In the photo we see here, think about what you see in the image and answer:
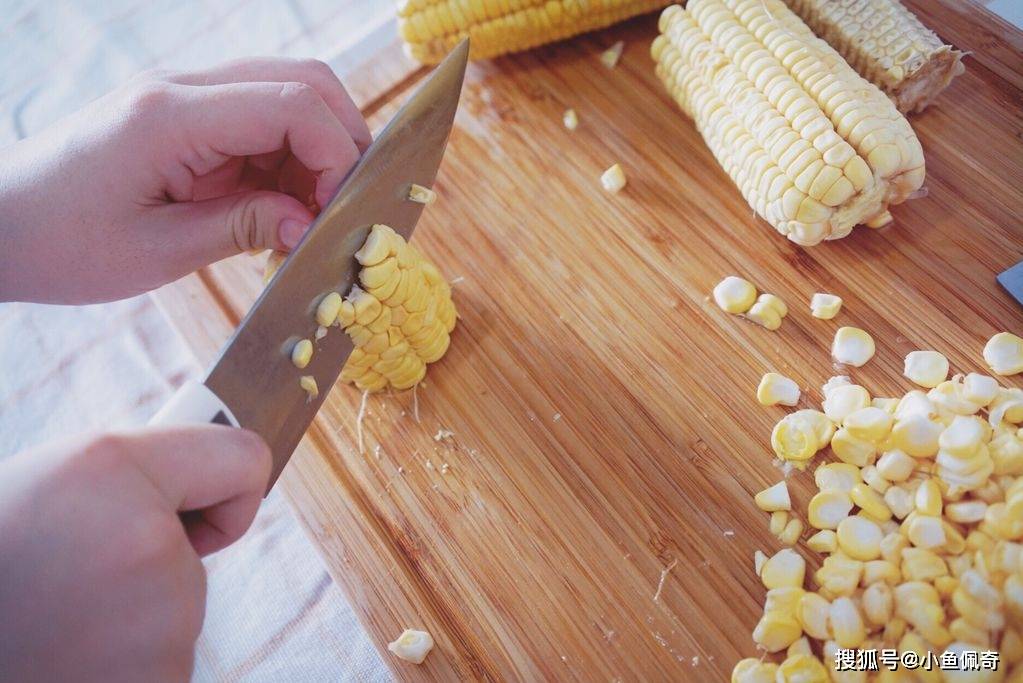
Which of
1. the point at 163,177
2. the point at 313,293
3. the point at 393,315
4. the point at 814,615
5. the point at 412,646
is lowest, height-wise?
the point at 814,615

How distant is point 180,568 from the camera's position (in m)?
0.78

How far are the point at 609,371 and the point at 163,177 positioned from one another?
2.24 ft

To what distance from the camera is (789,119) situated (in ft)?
3.88

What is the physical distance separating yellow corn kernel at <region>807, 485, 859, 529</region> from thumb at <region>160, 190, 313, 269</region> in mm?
785

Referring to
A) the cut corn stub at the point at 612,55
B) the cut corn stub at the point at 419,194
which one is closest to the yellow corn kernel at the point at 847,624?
the cut corn stub at the point at 419,194

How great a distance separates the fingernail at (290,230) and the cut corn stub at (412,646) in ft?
1.80

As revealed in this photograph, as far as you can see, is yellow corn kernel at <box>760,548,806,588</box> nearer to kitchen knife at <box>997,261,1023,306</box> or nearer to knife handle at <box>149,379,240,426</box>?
kitchen knife at <box>997,261,1023,306</box>

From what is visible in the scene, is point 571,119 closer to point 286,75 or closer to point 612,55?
point 612,55

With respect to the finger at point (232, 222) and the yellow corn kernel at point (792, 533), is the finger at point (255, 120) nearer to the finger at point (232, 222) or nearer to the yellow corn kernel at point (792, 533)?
the finger at point (232, 222)

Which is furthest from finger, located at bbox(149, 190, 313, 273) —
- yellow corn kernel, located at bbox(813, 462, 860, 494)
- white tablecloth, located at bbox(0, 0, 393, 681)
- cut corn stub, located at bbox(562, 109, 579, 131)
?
yellow corn kernel, located at bbox(813, 462, 860, 494)

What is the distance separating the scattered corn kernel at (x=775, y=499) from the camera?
1076 mm

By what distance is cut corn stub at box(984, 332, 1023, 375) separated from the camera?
1103 mm

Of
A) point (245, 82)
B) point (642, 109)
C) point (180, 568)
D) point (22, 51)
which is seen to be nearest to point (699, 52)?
point (642, 109)

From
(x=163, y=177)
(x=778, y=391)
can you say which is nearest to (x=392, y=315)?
(x=163, y=177)
